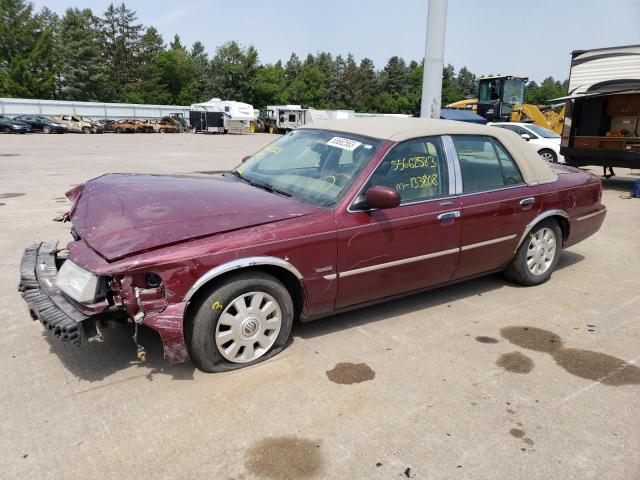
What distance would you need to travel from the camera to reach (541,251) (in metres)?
5.14

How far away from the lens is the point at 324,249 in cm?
354

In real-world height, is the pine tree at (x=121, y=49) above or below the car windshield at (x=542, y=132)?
above

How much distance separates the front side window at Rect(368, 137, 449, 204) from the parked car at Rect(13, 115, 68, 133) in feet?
132

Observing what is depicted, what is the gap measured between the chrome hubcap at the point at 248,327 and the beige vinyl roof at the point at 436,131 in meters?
1.62

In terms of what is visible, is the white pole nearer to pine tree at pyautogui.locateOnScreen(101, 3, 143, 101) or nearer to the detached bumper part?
the detached bumper part

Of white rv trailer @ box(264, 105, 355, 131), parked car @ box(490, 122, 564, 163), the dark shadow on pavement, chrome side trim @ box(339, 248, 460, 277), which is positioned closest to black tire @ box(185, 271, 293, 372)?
chrome side trim @ box(339, 248, 460, 277)

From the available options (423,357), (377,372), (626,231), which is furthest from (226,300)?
(626,231)

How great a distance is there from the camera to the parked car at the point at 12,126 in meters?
35.6

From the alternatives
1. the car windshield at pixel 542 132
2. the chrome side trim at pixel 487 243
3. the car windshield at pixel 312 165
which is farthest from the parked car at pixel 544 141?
the car windshield at pixel 312 165

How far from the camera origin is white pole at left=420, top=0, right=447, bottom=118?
9516 millimetres

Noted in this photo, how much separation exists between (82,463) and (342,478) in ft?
4.18

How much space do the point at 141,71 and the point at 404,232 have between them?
79920mm

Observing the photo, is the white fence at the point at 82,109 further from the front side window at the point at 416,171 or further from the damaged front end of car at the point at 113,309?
the front side window at the point at 416,171

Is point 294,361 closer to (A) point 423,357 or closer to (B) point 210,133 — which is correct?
(A) point 423,357
